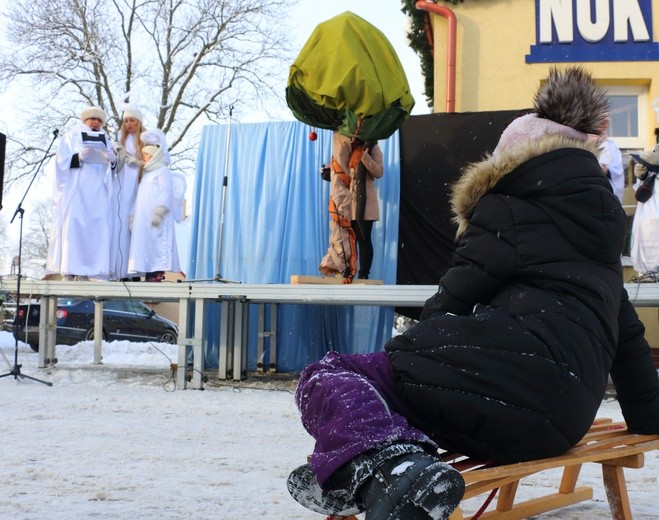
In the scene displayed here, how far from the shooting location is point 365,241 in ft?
22.7

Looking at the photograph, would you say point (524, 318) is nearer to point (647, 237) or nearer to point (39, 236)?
point (647, 237)

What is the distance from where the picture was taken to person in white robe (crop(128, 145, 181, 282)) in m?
7.59

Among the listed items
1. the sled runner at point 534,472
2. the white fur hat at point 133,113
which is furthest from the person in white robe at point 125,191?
the sled runner at point 534,472

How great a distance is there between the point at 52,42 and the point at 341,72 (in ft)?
60.1

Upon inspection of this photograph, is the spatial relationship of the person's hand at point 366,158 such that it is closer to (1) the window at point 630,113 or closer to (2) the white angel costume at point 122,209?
(2) the white angel costume at point 122,209

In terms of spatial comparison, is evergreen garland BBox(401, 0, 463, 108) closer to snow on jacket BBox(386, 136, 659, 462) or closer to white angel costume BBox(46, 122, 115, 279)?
white angel costume BBox(46, 122, 115, 279)

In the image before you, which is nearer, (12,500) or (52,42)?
(12,500)

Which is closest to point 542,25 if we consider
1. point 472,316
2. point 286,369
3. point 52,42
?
point 286,369

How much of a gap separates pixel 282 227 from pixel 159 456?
452 cm

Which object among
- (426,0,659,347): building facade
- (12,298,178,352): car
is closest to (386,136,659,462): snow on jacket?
(426,0,659,347): building facade

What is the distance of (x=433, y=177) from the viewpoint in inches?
300

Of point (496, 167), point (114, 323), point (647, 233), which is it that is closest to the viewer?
point (496, 167)

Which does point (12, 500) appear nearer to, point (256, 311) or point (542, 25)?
point (256, 311)

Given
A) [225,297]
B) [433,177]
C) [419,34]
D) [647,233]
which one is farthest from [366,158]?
[419,34]
